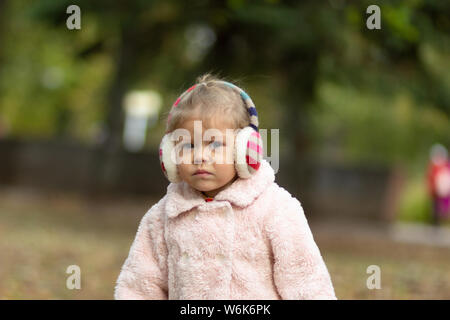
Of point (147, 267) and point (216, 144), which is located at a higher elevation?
point (216, 144)

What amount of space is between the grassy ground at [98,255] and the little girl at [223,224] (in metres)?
3.02

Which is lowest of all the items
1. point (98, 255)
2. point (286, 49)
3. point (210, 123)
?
point (98, 255)

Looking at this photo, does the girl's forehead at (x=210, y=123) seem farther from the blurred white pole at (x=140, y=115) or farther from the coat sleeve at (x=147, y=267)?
the blurred white pole at (x=140, y=115)

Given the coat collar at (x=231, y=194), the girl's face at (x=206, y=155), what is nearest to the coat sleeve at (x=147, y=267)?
the coat collar at (x=231, y=194)

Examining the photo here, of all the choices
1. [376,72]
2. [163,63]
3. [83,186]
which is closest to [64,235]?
[163,63]

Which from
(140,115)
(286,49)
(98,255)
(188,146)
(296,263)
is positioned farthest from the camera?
(140,115)

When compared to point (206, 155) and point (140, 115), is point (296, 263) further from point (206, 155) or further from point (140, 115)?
point (140, 115)

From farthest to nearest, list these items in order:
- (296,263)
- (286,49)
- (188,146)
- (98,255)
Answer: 1. (286,49)
2. (98,255)
3. (188,146)
4. (296,263)

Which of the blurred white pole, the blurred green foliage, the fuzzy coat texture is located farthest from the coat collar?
the blurred white pole

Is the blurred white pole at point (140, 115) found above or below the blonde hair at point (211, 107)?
above

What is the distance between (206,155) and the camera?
7.87ft

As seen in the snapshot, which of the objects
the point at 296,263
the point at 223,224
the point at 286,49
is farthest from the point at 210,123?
the point at 286,49

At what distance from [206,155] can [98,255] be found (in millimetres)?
6100

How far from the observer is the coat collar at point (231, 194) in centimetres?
240
